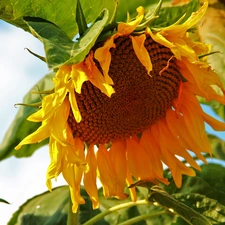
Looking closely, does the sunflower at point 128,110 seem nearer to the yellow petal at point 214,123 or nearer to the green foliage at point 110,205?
the yellow petal at point 214,123

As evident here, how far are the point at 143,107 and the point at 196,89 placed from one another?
0.14 m

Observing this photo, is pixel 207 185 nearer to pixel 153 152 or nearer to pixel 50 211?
pixel 153 152

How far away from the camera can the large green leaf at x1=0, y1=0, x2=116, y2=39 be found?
1.58 metres

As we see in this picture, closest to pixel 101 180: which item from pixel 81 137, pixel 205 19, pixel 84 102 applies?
pixel 81 137

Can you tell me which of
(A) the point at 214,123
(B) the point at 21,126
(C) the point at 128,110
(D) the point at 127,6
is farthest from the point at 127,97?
(D) the point at 127,6

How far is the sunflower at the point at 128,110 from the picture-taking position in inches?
61.9

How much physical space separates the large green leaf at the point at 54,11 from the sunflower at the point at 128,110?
0.31 ft

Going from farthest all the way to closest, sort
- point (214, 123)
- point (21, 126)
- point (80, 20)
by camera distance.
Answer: point (21, 126)
point (214, 123)
point (80, 20)

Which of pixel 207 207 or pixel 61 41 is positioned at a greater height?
pixel 61 41

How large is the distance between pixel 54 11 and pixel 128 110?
0.31m

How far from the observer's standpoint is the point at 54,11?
162 cm

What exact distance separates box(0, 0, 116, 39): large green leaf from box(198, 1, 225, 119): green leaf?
48cm

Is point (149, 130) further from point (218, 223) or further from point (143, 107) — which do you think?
point (218, 223)

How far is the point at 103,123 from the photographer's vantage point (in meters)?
1.72
